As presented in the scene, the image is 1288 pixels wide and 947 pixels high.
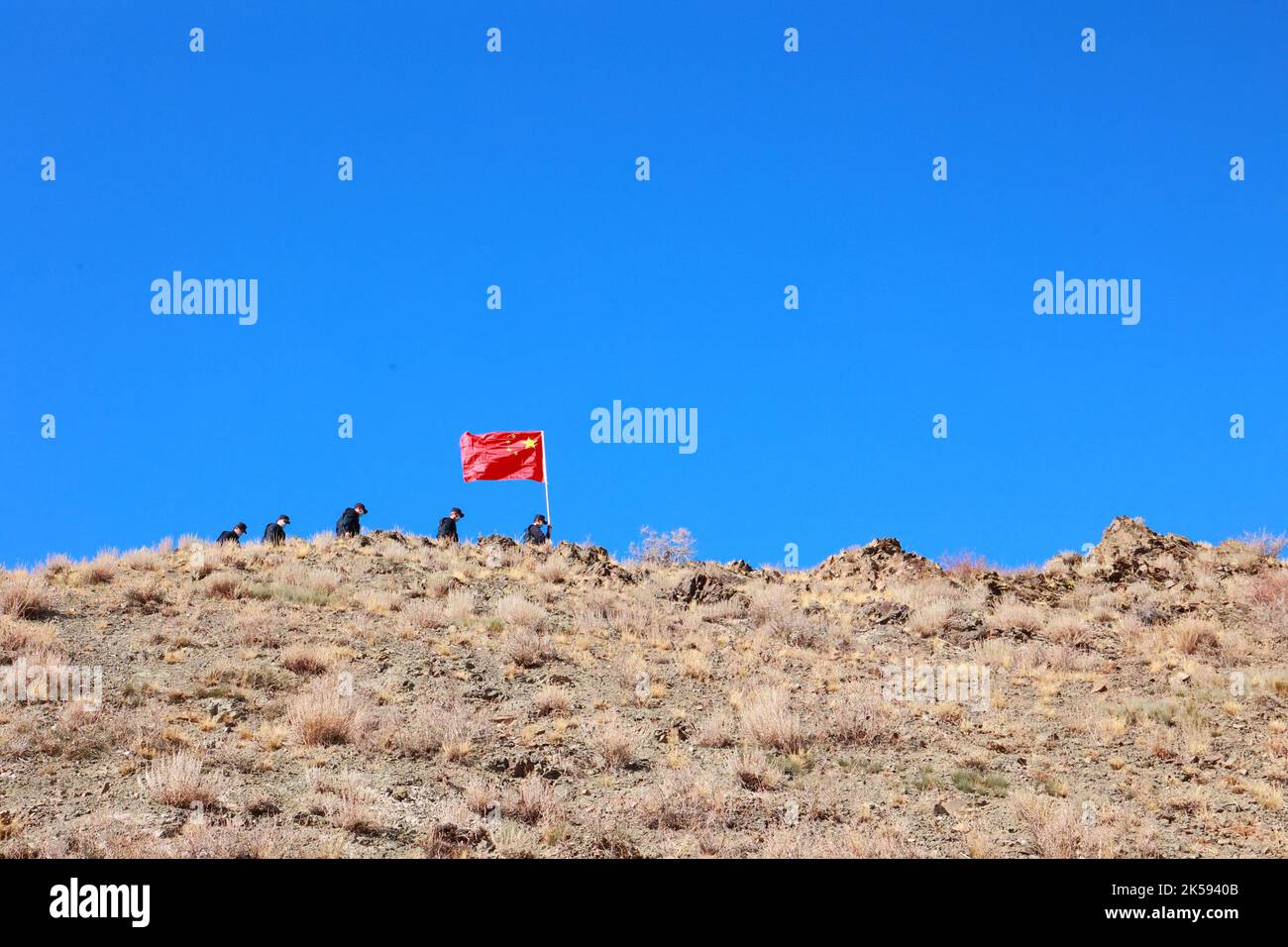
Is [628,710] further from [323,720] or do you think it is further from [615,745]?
[323,720]

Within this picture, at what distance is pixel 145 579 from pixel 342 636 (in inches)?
220

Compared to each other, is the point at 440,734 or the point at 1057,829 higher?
the point at 440,734

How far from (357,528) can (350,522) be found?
26 centimetres

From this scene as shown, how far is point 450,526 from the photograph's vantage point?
31797 mm

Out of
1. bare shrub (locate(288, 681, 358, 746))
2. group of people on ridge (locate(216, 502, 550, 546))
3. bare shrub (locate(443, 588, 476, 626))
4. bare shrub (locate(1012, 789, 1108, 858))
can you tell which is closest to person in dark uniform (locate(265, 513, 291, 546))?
group of people on ridge (locate(216, 502, 550, 546))

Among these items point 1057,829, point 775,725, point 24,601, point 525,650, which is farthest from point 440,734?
point 24,601

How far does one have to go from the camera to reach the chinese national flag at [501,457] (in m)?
31.4

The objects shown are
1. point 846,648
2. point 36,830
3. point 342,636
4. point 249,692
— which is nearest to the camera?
point 36,830

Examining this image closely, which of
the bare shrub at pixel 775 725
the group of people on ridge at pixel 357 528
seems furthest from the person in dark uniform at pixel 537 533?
the bare shrub at pixel 775 725

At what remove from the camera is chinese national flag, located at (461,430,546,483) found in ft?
103

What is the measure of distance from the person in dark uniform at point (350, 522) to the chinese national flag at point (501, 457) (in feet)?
10.7
